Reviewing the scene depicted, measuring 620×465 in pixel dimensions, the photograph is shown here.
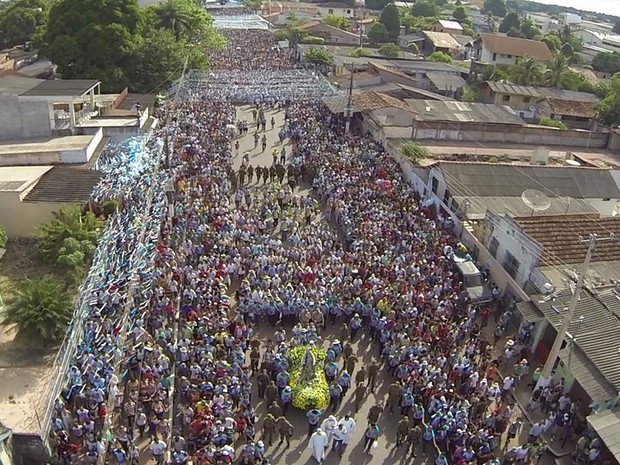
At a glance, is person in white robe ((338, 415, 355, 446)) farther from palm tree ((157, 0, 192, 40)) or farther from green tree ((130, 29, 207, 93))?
palm tree ((157, 0, 192, 40))

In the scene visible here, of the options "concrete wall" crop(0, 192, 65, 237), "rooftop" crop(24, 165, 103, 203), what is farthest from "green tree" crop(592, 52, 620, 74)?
"concrete wall" crop(0, 192, 65, 237)

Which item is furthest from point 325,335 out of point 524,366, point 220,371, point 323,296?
point 524,366

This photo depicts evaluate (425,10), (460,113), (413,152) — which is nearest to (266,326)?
(413,152)

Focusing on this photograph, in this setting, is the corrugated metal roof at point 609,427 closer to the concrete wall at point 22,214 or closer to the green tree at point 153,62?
the concrete wall at point 22,214

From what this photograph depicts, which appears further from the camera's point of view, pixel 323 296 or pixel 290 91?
pixel 290 91

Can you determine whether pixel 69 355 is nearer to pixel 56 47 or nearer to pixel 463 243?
pixel 463 243

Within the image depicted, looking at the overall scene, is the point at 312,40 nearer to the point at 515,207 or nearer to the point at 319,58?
the point at 319,58

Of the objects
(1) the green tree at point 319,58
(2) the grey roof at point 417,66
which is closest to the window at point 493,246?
(2) the grey roof at point 417,66
